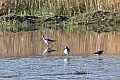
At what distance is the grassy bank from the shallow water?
11064mm

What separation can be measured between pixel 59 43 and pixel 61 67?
5.16 meters

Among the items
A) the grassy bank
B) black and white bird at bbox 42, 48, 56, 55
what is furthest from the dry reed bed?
the grassy bank

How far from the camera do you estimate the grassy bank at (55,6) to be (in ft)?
81.1

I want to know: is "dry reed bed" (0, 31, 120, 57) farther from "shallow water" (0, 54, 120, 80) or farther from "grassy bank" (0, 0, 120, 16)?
"grassy bank" (0, 0, 120, 16)

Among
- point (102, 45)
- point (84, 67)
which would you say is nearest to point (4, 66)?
point (84, 67)

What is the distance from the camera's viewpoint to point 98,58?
13.3 meters

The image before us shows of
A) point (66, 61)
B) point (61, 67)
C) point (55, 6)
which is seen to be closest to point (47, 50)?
point (66, 61)

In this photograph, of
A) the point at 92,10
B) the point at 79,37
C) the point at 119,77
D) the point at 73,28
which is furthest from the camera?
the point at 92,10

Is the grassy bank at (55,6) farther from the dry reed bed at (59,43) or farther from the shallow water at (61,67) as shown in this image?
the shallow water at (61,67)

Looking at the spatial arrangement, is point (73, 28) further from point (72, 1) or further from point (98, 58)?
point (98, 58)

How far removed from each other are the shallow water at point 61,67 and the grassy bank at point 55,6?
36.3 ft

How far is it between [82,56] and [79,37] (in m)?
4.67

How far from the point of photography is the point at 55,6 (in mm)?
25281

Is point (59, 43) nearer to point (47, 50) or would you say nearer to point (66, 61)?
point (47, 50)
